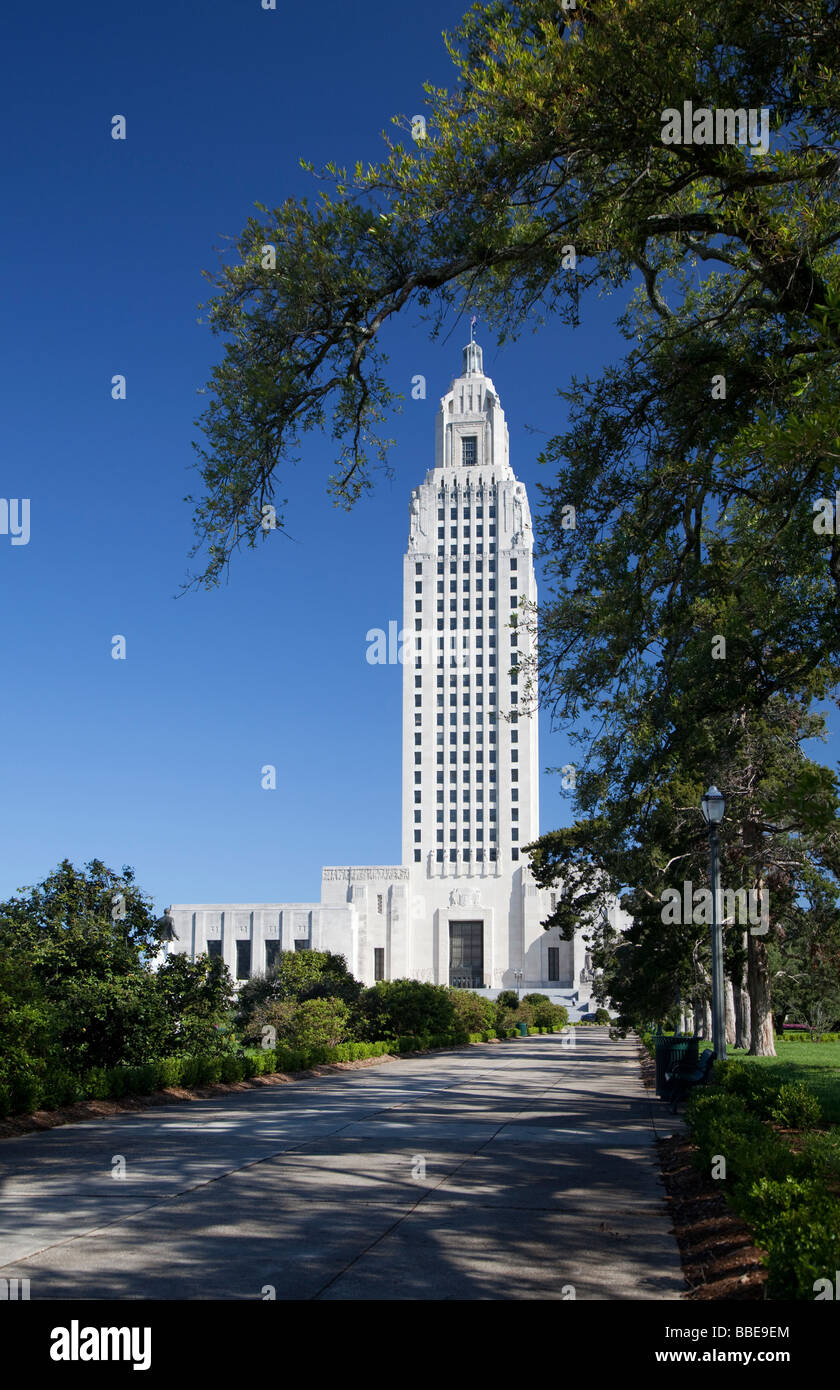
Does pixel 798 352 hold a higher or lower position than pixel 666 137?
lower

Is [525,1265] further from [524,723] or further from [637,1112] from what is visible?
[524,723]

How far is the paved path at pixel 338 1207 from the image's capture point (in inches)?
263

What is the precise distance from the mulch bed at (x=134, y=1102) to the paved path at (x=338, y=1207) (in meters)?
0.44

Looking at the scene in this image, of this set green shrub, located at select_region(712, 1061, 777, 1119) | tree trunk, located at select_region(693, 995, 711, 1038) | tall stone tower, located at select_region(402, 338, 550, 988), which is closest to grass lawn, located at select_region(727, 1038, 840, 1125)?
green shrub, located at select_region(712, 1061, 777, 1119)

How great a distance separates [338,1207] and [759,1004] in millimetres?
23773

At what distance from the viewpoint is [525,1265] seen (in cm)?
712

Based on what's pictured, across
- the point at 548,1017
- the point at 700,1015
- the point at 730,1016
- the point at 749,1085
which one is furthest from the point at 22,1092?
the point at 548,1017

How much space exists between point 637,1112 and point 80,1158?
32.9 ft

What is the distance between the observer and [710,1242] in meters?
7.66

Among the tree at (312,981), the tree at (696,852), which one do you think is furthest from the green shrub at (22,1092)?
the tree at (312,981)

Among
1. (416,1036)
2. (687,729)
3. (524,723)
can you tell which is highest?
(524,723)

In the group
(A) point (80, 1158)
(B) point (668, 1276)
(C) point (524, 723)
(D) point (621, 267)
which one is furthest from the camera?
(C) point (524, 723)

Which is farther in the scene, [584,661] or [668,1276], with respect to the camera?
[584,661]
